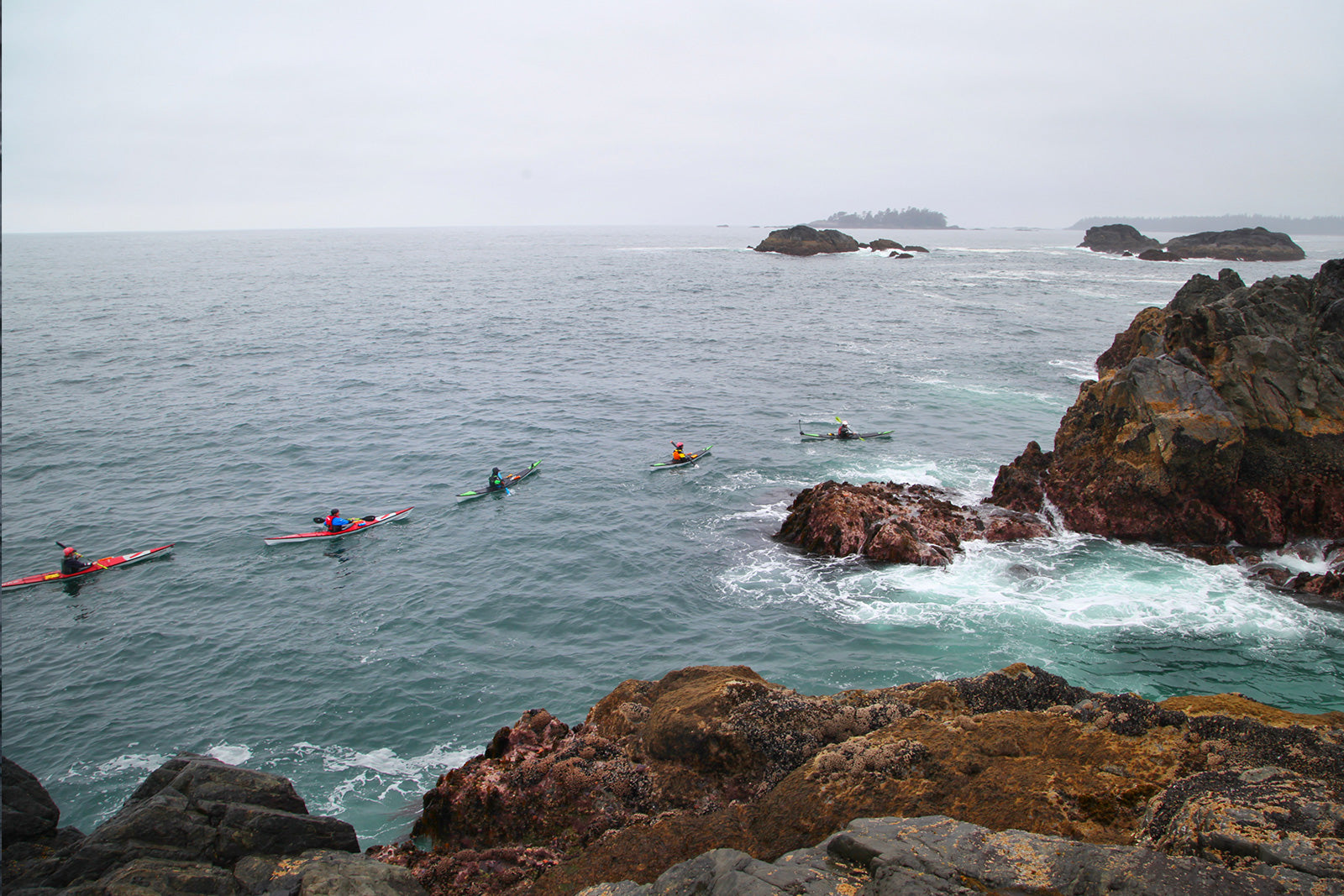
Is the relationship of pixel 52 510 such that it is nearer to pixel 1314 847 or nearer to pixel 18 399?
pixel 18 399

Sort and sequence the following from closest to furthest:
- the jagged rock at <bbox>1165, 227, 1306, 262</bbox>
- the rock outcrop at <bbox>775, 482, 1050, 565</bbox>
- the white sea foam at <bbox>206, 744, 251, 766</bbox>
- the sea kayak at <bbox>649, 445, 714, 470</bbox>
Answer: the white sea foam at <bbox>206, 744, 251, 766</bbox>
the rock outcrop at <bbox>775, 482, 1050, 565</bbox>
the sea kayak at <bbox>649, 445, 714, 470</bbox>
the jagged rock at <bbox>1165, 227, 1306, 262</bbox>

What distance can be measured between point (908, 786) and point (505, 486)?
26.5 meters

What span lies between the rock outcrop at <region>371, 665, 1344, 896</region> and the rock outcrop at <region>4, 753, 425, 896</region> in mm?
1257

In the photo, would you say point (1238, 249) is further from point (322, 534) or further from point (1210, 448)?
point (322, 534)

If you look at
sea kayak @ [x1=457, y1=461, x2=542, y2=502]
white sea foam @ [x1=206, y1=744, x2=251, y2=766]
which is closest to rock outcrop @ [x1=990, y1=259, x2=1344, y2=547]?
sea kayak @ [x1=457, y1=461, x2=542, y2=502]

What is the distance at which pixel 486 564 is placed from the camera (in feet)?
91.1

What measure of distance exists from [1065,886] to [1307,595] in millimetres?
21087

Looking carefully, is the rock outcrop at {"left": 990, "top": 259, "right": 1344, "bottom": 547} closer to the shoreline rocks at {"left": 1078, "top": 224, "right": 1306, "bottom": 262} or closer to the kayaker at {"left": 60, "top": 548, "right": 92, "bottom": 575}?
the kayaker at {"left": 60, "top": 548, "right": 92, "bottom": 575}

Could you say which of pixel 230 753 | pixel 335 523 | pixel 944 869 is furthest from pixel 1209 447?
pixel 335 523

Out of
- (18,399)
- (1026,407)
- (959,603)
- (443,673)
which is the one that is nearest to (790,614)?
(959,603)

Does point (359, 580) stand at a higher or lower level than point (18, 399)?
lower

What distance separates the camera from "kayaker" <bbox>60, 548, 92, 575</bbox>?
2631 cm

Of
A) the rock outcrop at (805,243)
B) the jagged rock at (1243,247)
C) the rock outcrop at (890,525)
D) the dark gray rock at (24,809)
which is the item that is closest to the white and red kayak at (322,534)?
the dark gray rock at (24,809)

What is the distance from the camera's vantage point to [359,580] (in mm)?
26641
